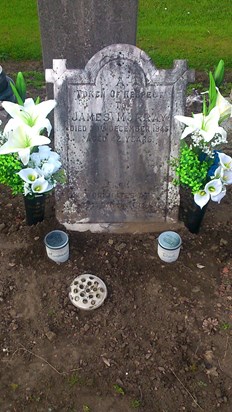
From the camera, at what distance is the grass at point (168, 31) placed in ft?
22.7

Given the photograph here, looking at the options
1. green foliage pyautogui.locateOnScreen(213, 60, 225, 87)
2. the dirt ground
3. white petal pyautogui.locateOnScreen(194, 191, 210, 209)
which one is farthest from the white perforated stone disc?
green foliage pyautogui.locateOnScreen(213, 60, 225, 87)

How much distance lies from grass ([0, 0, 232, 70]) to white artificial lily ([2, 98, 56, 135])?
3.52 meters

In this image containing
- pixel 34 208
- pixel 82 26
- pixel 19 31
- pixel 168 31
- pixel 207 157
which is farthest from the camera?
pixel 168 31

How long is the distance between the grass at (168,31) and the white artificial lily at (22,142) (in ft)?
12.0

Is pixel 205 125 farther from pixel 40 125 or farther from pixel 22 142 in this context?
pixel 22 142

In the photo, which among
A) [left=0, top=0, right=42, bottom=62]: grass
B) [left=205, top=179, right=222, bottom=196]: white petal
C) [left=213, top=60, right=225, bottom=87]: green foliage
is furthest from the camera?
[left=0, top=0, right=42, bottom=62]: grass

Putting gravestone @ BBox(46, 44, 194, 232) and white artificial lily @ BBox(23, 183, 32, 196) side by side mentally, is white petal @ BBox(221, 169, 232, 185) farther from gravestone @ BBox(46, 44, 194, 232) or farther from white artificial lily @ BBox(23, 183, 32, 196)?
white artificial lily @ BBox(23, 183, 32, 196)

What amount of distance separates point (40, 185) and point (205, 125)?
127 cm

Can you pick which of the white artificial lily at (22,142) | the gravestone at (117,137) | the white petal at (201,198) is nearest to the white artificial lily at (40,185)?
the white artificial lily at (22,142)

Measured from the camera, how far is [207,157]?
3.84 meters

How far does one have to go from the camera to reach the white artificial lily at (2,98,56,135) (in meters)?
3.52

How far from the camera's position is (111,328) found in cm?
357

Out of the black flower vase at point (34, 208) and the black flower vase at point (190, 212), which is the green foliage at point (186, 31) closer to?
the black flower vase at point (190, 212)

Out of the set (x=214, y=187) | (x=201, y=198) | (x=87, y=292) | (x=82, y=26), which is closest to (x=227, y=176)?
(x=214, y=187)
